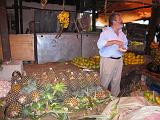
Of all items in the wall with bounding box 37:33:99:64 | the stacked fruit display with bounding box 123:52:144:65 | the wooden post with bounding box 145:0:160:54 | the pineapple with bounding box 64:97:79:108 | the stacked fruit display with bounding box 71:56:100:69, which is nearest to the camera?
the pineapple with bounding box 64:97:79:108

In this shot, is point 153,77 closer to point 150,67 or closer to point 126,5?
point 150,67

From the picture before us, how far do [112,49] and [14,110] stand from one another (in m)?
2.55

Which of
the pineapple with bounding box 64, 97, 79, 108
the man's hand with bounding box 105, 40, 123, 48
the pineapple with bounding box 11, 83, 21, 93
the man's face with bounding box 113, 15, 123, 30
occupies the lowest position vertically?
the pineapple with bounding box 64, 97, 79, 108

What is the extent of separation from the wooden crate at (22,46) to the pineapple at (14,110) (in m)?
4.37

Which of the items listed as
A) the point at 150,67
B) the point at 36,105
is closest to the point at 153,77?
the point at 150,67

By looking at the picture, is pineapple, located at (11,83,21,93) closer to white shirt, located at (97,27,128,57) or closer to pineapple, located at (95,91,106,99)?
pineapple, located at (95,91,106,99)

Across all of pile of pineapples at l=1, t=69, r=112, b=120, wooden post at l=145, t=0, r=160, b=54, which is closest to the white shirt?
pile of pineapples at l=1, t=69, r=112, b=120

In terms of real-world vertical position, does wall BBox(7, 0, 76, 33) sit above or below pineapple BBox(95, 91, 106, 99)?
above

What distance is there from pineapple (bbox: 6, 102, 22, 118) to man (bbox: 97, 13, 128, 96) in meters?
2.30

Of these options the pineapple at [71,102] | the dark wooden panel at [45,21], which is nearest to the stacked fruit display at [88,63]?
the dark wooden panel at [45,21]

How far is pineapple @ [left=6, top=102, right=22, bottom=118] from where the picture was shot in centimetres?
242

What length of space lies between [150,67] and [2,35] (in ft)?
10.0

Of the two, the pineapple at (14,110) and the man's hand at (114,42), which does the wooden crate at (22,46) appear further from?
the pineapple at (14,110)

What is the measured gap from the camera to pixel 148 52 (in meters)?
7.39
